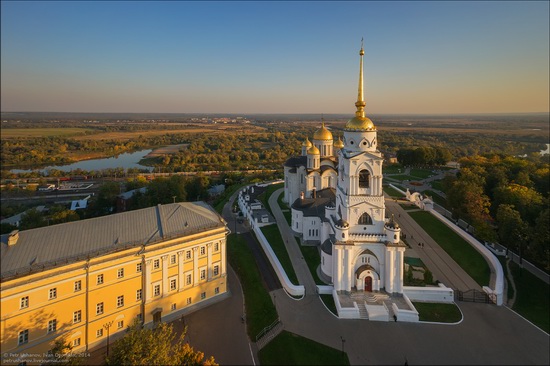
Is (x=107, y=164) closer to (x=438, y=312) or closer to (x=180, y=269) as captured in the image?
(x=180, y=269)

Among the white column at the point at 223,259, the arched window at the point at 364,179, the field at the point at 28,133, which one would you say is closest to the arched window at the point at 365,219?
the arched window at the point at 364,179

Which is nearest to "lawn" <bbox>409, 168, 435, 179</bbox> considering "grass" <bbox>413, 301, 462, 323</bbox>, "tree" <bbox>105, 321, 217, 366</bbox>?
"grass" <bbox>413, 301, 462, 323</bbox>

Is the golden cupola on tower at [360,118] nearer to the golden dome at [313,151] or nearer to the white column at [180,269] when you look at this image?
the golden dome at [313,151]

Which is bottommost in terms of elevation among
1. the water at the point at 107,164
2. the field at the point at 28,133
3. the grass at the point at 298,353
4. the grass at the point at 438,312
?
the grass at the point at 298,353

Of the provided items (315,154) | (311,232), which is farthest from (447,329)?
(315,154)

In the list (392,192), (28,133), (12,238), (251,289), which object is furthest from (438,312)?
(28,133)

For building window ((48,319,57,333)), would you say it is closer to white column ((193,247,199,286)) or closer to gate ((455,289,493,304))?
white column ((193,247,199,286))

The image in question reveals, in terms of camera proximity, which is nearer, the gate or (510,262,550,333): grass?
(510,262,550,333): grass
